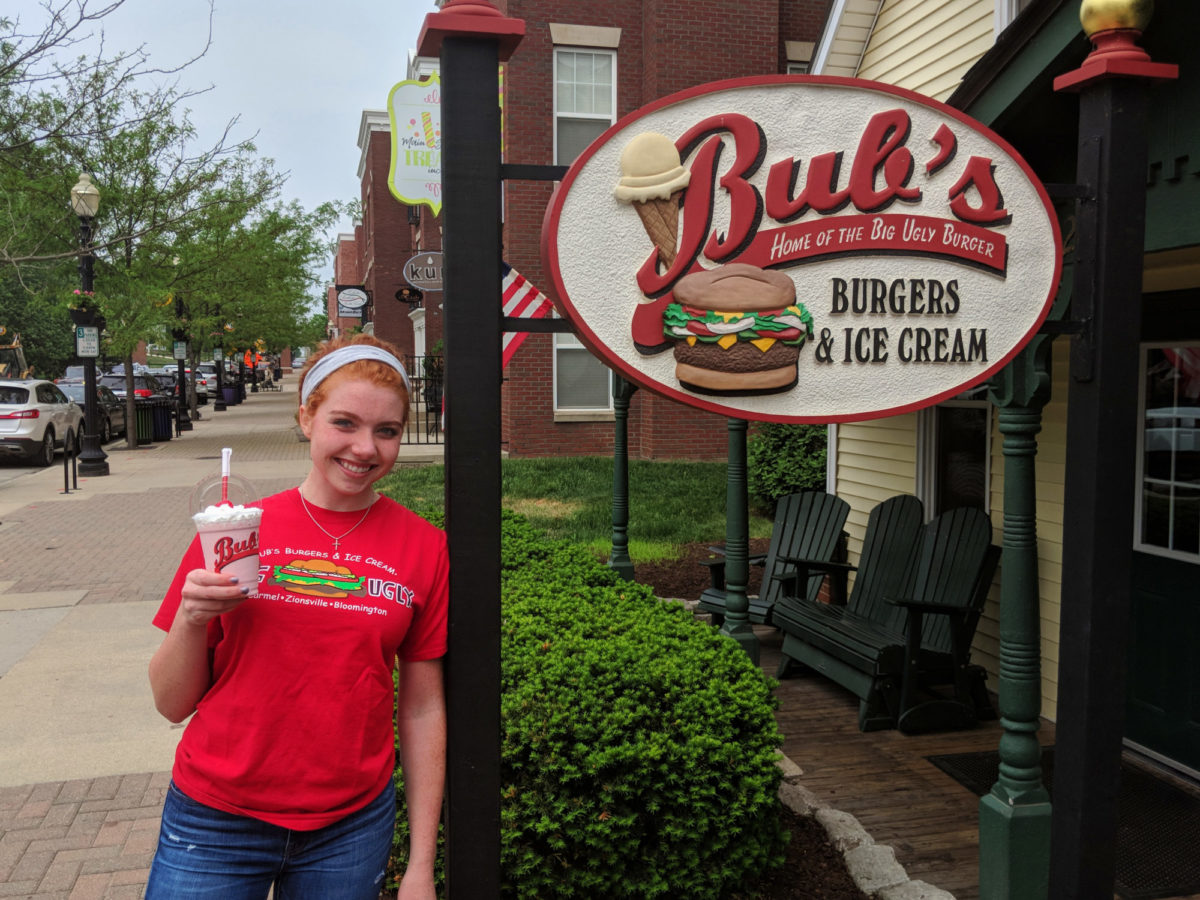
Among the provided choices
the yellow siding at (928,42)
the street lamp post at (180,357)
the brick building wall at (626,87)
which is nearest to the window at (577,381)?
the brick building wall at (626,87)

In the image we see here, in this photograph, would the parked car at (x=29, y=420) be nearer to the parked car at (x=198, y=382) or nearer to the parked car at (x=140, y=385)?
the parked car at (x=140, y=385)

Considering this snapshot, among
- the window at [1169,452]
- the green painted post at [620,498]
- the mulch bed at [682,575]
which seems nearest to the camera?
the window at [1169,452]

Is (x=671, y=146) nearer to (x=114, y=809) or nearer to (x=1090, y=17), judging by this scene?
(x=1090, y=17)

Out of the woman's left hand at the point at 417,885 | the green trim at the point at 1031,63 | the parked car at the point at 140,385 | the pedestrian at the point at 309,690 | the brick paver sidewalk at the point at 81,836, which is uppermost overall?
the green trim at the point at 1031,63

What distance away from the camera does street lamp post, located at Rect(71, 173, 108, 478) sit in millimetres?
16422

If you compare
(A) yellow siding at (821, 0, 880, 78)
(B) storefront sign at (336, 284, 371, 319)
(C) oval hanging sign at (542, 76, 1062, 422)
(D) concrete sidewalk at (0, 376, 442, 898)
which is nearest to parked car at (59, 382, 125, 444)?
(B) storefront sign at (336, 284, 371, 319)

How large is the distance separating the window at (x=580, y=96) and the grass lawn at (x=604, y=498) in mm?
5001

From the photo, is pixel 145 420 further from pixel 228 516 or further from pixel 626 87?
pixel 228 516

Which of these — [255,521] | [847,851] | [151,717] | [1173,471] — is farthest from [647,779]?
[151,717]

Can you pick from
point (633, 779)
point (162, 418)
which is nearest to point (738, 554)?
point (633, 779)

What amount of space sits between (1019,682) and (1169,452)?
221 cm

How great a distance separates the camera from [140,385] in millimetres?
30891

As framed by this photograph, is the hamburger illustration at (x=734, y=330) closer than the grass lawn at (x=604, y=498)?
Yes

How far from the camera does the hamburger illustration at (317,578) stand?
1998 millimetres
